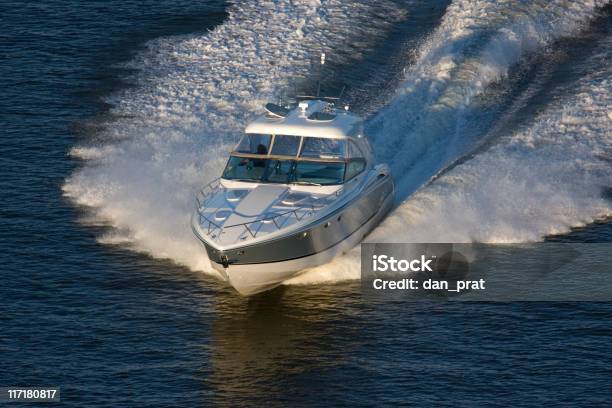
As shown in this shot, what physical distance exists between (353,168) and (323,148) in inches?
41.7

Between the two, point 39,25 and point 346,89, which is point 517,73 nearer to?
point 346,89

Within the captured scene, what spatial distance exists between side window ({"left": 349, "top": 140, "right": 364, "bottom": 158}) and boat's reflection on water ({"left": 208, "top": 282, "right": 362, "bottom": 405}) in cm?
401

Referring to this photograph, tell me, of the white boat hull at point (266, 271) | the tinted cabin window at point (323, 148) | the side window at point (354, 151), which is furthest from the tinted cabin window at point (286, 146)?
the white boat hull at point (266, 271)

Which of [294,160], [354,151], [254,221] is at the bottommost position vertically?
[254,221]

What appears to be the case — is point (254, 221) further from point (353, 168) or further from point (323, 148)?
point (353, 168)

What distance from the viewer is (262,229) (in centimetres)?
3556

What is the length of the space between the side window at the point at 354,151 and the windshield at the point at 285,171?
69cm

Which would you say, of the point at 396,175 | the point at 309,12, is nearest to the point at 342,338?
the point at 396,175

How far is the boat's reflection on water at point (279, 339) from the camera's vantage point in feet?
106

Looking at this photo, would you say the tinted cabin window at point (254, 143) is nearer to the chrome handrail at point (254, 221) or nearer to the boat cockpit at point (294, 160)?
the boat cockpit at point (294, 160)

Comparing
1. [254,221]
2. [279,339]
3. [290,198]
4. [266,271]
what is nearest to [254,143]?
[290,198]

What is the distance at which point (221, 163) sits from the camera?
4497 cm

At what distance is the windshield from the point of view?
38.3m

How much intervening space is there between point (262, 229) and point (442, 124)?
1407 cm
